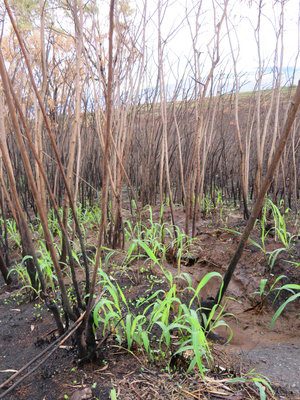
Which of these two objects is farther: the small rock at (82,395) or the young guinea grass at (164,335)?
the young guinea grass at (164,335)

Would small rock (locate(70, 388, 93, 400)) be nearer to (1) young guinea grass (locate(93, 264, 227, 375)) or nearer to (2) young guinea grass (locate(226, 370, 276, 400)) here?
(1) young guinea grass (locate(93, 264, 227, 375))

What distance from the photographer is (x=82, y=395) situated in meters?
1.02

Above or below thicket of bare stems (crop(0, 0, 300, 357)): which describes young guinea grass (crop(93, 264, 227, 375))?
below

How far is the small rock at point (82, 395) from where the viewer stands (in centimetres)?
102

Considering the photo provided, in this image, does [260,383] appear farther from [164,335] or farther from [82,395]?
[82,395]

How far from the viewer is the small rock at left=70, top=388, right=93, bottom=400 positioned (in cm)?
102

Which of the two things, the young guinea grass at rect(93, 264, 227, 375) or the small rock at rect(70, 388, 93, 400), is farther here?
the young guinea grass at rect(93, 264, 227, 375)

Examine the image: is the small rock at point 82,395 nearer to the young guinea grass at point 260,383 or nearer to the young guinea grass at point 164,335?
the young guinea grass at point 164,335

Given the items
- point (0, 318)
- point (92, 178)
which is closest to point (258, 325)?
point (0, 318)

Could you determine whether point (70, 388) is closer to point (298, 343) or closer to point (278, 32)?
point (298, 343)

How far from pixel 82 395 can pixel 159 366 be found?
0.28m

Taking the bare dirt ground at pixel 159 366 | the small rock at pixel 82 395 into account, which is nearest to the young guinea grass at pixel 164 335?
the bare dirt ground at pixel 159 366

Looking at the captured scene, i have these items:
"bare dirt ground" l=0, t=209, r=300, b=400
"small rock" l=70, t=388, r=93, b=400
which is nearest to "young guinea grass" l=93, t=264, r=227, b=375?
"bare dirt ground" l=0, t=209, r=300, b=400

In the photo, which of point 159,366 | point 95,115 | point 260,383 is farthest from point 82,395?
point 95,115
